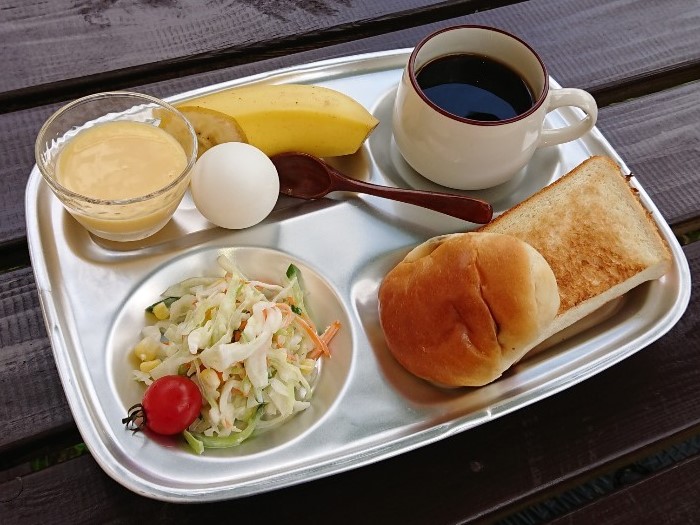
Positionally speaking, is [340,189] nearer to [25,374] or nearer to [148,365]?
[148,365]

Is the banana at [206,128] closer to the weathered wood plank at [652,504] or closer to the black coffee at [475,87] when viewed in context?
the black coffee at [475,87]

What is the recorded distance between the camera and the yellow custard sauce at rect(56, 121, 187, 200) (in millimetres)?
1055

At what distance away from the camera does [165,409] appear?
2.94ft

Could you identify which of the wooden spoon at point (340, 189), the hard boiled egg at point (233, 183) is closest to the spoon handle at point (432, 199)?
the wooden spoon at point (340, 189)

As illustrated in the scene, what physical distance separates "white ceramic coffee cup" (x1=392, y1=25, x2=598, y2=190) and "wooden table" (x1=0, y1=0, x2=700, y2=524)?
340mm

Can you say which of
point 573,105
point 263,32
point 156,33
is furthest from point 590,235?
point 156,33

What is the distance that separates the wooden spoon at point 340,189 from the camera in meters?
1.15

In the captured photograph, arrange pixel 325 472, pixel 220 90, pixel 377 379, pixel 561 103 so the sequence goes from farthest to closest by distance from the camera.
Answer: pixel 220 90, pixel 561 103, pixel 377 379, pixel 325 472

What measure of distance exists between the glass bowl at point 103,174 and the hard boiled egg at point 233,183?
27 mm

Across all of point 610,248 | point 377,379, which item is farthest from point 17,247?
point 610,248

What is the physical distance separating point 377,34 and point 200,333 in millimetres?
894

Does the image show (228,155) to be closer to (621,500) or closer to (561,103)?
(561,103)

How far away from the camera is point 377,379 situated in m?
1.01

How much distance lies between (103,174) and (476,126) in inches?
23.2
